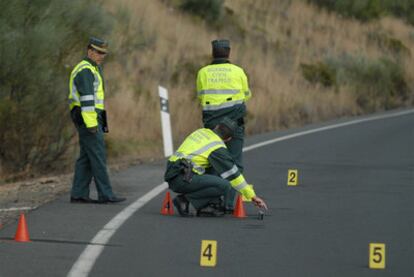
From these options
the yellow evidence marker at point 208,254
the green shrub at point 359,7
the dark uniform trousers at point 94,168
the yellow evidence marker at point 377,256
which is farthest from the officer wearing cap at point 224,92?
the green shrub at point 359,7

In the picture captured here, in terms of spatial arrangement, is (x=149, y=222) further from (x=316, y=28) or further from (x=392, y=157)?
(x=316, y=28)

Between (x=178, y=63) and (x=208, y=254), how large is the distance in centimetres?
2048

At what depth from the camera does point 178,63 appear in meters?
30.2

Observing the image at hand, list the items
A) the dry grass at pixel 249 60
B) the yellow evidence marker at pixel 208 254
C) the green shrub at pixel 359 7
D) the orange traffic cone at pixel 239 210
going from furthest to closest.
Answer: the green shrub at pixel 359 7 → the dry grass at pixel 249 60 → the orange traffic cone at pixel 239 210 → the yellow evidence marker at pixel 208 254

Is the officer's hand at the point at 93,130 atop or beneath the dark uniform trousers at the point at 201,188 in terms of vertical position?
atop

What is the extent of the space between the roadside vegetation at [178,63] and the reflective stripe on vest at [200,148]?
629 cm

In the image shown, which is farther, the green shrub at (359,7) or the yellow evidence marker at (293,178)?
the green shrub at (359,7)

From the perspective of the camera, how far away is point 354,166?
59.2 ft

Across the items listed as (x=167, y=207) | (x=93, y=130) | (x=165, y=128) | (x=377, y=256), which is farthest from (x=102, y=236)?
(x=165, y=128)

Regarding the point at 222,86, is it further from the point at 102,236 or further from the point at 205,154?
the point at 102,236

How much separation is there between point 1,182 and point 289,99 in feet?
35.0

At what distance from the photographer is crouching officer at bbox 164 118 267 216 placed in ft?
41.5

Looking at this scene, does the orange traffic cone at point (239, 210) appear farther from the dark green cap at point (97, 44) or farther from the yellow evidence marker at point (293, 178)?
the yellow evidence marker at point (293, 178)

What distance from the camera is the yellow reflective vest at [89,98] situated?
44.7 ft
